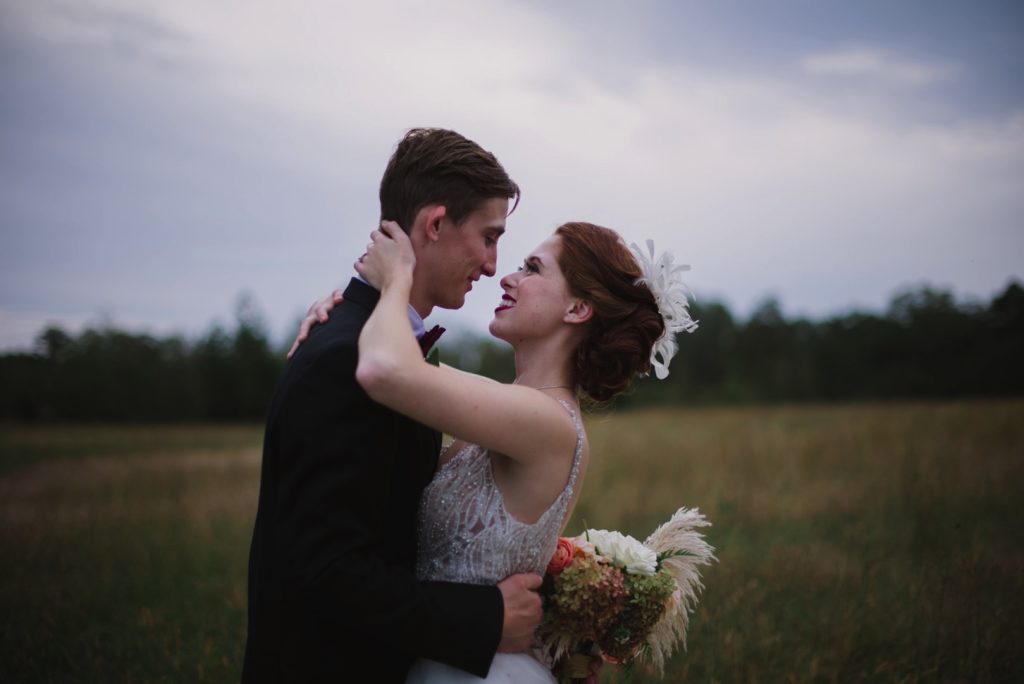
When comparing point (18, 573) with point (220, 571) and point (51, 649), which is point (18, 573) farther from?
point (51, 649)

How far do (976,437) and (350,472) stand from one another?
50.8ft

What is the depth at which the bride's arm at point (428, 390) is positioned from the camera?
2590 mm

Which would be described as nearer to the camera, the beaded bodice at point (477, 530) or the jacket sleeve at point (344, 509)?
the jacket sleeve at point (344, 509)

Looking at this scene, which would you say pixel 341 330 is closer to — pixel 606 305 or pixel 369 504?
pixel 369 504

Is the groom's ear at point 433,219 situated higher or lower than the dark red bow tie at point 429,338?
higher

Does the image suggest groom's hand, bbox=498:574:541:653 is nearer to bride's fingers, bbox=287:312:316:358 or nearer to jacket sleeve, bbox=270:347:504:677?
jacket sleeve, bbox=270:347:504:677

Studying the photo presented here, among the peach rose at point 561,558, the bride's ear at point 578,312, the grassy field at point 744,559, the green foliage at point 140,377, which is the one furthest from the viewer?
the green foliage at point 140,377

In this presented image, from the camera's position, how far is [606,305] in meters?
3.65

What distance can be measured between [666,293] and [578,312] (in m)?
0.47

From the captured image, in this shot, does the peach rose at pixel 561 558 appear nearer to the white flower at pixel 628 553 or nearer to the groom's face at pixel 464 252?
the white flower at pixel 628 553

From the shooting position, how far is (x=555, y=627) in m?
3.36

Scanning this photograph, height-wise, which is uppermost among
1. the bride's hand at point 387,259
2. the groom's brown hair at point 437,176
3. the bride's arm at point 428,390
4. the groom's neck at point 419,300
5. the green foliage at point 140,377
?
the groom's brown hair at point 437,176

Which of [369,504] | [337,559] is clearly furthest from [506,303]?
[337,559]

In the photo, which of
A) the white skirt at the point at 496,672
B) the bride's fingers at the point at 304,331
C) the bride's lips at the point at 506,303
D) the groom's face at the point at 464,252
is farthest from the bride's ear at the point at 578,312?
the white skirt at the point at 496,672
